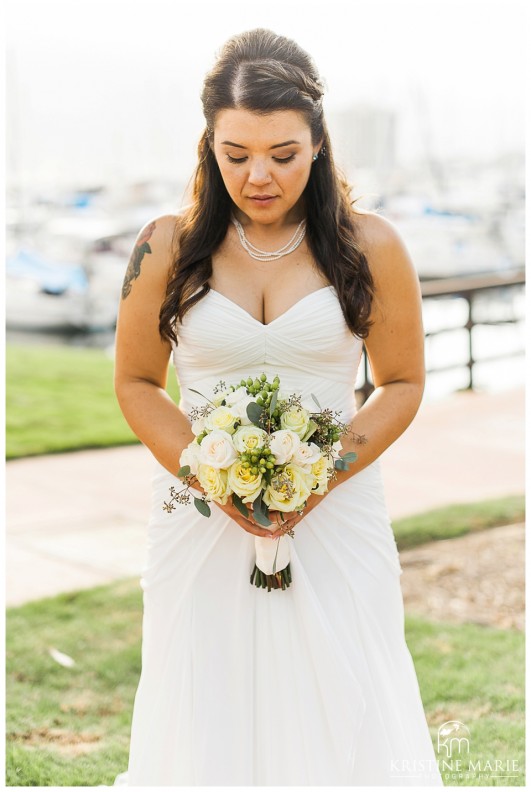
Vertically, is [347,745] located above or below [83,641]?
above

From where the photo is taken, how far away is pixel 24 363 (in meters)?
13.0

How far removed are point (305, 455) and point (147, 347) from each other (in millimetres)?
772

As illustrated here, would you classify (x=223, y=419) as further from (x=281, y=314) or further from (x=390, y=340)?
(x=390, y=340)

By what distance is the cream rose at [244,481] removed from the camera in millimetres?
2561

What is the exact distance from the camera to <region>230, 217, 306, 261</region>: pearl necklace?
10.2 feet

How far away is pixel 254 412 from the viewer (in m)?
2.62

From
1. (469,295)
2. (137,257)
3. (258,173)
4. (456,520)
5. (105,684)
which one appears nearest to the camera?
(258,173)

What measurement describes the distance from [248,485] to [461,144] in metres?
37.5

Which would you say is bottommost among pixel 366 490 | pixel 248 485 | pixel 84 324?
pixel 84 324

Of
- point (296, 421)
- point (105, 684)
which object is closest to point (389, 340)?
point (296, 421)

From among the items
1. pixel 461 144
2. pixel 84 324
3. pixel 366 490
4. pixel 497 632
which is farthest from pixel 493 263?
pixel 366 490

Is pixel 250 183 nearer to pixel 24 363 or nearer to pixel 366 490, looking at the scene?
pixel 366 490

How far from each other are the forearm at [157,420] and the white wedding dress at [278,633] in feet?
0.34

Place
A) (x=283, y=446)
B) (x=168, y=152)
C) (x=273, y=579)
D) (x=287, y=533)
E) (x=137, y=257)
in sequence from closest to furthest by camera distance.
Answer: (x=283, y=446), (x=287, y=533), (x=273, y=579), (x=137, y=257), (x=168, y=152)
